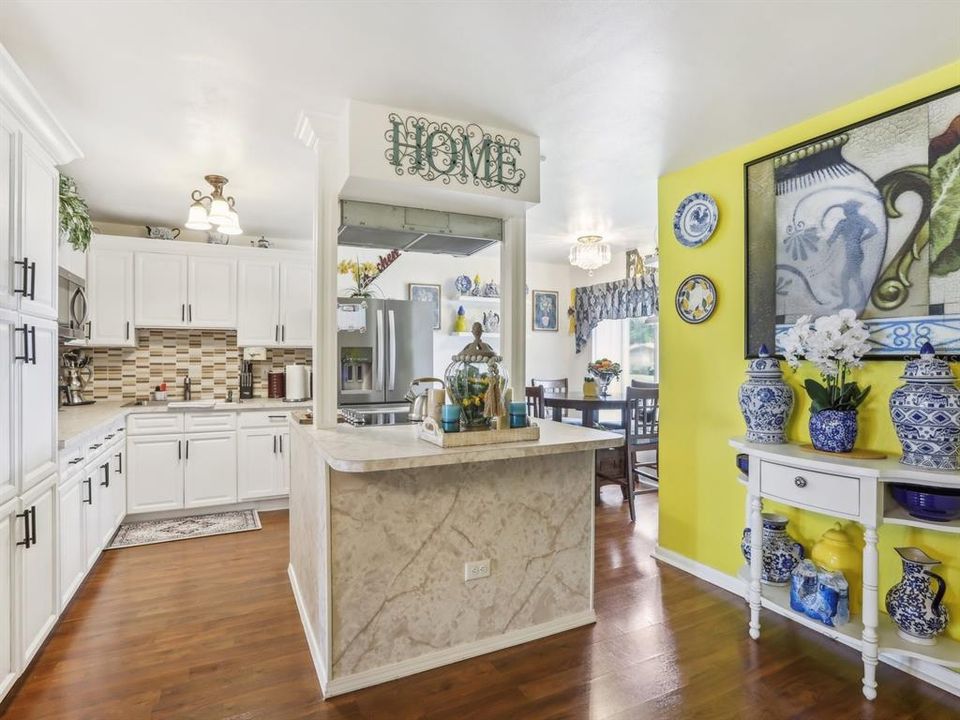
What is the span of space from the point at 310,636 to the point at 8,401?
149 cm

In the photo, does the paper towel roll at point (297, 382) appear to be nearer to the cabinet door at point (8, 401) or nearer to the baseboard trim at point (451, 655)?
the cabinet door at point (8, 401)

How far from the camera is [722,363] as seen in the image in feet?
9.45

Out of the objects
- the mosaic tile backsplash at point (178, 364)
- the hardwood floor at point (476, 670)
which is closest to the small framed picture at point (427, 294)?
the mosaic tile backsplash at point (178, 364)

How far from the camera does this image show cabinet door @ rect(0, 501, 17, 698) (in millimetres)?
1835

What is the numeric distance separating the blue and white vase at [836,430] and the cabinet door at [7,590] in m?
3.17

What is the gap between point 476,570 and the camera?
221 centimetres

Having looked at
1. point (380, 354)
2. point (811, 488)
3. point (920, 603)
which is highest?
point (380, 354)

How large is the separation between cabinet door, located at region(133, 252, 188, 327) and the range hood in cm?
223

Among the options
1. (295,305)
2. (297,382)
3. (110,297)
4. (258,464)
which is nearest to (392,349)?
(297,382)

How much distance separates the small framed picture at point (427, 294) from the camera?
212 inches

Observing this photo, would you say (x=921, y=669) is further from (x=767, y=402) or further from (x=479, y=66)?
(x=479, y=66)

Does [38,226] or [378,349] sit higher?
[38,226]

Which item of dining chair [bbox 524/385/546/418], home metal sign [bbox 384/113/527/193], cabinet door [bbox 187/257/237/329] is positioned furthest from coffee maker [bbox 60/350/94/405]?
dining chair [bbox 524/385/546/418]

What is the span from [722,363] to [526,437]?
53.8 inches
